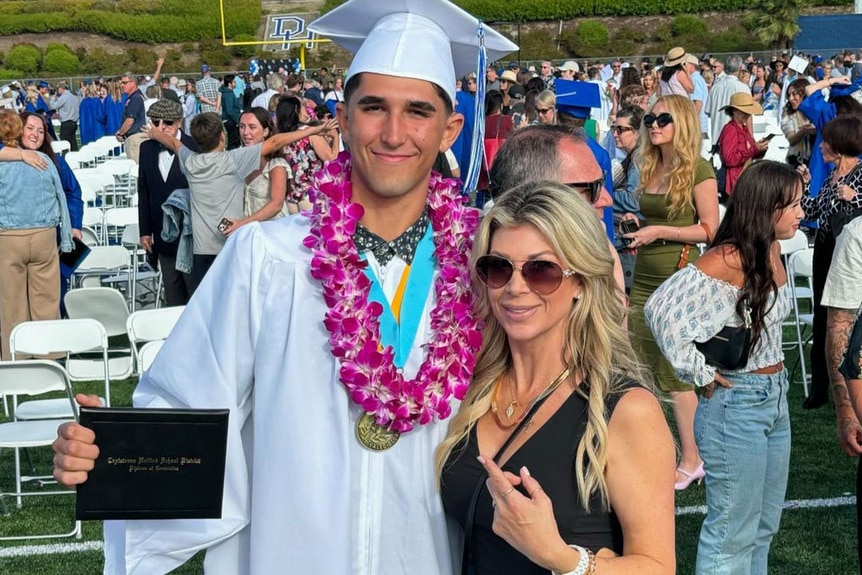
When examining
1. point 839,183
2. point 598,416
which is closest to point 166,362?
point 598,416

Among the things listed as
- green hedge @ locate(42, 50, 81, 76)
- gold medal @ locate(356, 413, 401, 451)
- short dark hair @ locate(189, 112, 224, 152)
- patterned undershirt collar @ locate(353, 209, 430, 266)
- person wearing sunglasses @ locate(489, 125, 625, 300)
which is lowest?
gold medal @ locate(356, 413, 401, 451)

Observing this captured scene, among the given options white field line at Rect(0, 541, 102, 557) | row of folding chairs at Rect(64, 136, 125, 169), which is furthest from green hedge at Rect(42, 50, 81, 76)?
white field line at Rect(0, 541, 102, 557)

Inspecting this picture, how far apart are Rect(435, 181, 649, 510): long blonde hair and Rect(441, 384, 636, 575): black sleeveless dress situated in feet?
0.13

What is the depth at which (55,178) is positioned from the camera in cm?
888

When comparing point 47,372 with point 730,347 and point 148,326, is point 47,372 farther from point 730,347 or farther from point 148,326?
point 730,347

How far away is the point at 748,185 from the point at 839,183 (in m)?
2.79

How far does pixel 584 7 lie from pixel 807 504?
5989cm

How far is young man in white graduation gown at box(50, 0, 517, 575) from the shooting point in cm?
232

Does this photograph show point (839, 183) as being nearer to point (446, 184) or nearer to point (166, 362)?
point (446, 184)

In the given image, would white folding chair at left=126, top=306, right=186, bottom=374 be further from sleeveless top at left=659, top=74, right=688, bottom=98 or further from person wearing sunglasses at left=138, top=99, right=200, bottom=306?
sleeveless top at left=659, top=74, right=688, bottom=98

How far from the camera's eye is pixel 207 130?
335 inches

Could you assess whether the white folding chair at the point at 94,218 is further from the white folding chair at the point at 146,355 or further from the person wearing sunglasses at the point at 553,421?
the person wearing sunglasses at the point at 553,421

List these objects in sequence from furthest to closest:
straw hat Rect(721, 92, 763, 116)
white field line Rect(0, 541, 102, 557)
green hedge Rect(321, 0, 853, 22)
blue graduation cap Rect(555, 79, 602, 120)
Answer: green hedge Rect(321, 0, 853, 22) → straw hat Rect(721, 92, 763, 116) → blue graduation cap Rect(555, 79, 602, 120) → white field line Rect(0, 541, 102, 557)

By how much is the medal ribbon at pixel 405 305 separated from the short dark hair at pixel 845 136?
5009mm
